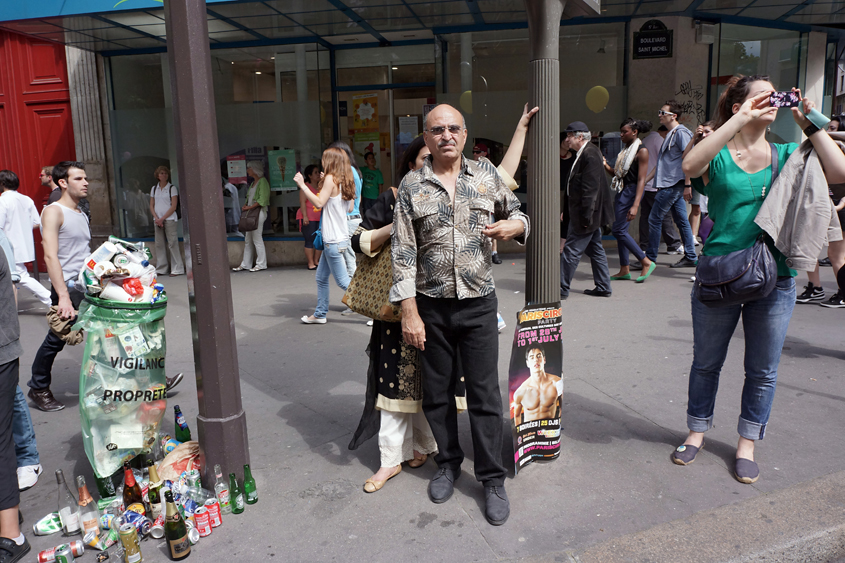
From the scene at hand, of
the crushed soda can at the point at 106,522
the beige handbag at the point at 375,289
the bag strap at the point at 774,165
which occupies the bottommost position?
the crushed soda can at the point at 106,522

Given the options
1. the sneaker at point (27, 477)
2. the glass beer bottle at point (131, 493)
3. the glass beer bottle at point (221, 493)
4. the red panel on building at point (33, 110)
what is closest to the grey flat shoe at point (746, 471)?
the glass beer bottle at point (221, 493)

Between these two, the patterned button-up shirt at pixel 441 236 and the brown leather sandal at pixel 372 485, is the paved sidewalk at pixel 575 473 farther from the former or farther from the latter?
the patterned button-up shirt at pixel 441 236

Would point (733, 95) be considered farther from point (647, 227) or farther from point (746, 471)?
point (647, 227)

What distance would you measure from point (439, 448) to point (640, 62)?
902 cm

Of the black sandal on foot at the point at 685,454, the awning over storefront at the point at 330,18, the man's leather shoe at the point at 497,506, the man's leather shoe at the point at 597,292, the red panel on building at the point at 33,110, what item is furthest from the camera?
the red panel on building at the point at 33,110

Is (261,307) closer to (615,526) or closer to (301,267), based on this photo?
(301,267)

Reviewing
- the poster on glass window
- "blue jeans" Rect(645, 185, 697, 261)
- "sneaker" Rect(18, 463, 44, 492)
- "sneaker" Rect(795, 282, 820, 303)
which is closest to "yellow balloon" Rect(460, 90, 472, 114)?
the poster on glass window

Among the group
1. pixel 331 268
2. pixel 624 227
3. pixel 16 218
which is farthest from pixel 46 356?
pixel 624 227

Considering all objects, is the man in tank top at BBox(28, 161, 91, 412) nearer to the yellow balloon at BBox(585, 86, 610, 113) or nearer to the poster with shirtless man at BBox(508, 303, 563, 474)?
the poster with shirtless man at BBox(508, 303, 563, 474)

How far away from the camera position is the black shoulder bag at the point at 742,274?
3111 mm

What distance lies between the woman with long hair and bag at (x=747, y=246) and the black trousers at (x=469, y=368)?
1146 millimetres

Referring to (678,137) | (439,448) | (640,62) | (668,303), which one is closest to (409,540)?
(439,448)

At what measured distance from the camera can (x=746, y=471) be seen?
330 cm

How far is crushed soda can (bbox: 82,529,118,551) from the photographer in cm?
291
